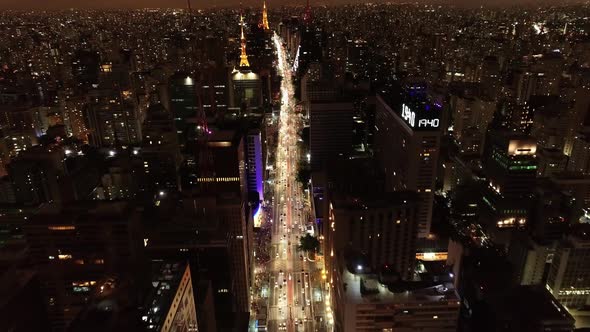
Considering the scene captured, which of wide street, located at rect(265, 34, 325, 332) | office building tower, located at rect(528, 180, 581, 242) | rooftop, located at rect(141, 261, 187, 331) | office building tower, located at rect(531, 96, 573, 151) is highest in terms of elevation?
rooftop, located at rect(141, 261, 187, 331)

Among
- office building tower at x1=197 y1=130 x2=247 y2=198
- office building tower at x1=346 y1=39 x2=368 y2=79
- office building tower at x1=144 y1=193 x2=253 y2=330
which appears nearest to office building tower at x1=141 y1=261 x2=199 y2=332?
office building tower at x1=144 y1=193 x2=253 y2=330

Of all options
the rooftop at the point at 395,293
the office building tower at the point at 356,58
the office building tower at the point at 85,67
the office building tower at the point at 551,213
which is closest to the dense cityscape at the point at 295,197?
the rooftop at the point at 395,293

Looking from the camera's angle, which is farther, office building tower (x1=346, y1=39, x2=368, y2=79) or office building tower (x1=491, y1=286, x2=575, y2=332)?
office building tower (x1=346, y1=39, x2=368, y2=79)

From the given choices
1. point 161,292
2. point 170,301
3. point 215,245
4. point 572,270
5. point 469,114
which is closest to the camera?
point 170,301

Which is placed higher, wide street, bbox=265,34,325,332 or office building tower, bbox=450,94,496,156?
office building tower, bbox=450,94,496,156

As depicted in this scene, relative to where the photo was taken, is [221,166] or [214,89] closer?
[221,166]

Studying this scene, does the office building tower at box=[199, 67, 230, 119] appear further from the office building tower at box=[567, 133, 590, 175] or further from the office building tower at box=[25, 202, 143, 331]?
the office building tower at box=[567, 133, 590, 175]

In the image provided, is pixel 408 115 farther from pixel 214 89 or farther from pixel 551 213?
pixel 214 89

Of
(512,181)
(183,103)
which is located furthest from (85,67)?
(512,181)
